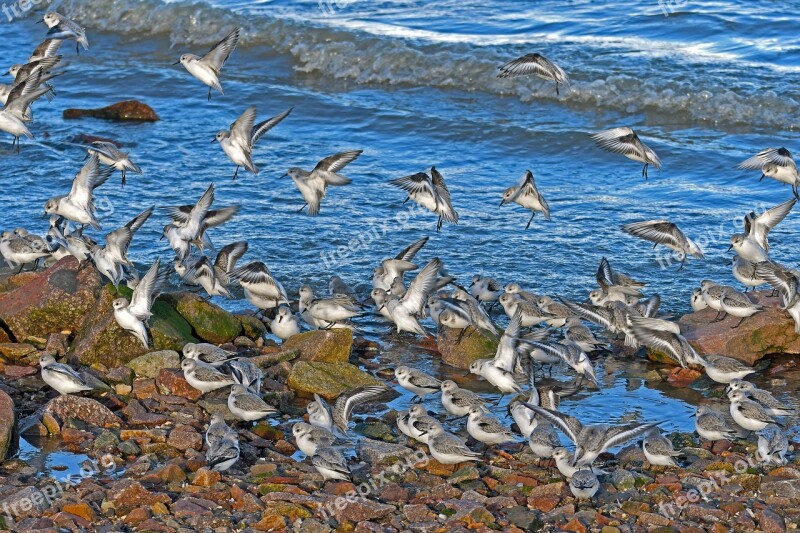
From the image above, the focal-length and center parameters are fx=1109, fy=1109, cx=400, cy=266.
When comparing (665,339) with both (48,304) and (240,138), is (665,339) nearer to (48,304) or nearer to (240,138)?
(240,138)

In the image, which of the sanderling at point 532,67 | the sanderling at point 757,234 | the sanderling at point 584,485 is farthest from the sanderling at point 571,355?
the sanderling at point 532,67

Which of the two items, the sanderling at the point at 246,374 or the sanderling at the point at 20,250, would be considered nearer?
the sanderling at the point at 246,374

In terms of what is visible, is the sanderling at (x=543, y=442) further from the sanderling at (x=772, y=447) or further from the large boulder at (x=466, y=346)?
the large boulder at (x=466, y=346)

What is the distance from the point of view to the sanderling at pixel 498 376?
28.4 feet

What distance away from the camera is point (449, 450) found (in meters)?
7.34

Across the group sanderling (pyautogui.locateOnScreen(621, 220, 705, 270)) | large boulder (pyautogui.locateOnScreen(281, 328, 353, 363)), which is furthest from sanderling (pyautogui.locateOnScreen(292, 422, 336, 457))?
sanderling (pyautogui.locateOnScreen(621, 220, 705, 270))

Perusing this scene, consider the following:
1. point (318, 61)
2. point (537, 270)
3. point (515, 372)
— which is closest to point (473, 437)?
point (515, 372)

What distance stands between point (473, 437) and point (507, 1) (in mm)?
17423

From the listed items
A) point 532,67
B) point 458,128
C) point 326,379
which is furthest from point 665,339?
point 458,128

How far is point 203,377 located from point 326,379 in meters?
1.03

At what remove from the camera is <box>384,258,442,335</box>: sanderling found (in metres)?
9.91

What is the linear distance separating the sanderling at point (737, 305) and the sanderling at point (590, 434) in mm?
2443

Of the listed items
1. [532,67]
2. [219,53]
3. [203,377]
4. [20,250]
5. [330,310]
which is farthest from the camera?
[219,53]

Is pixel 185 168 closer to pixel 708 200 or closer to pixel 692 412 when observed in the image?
pixel 708 200
